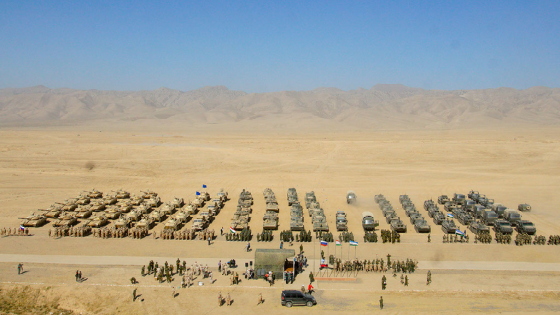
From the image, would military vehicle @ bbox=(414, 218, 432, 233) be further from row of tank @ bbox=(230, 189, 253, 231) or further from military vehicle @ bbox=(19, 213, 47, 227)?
military vehicle @ bbox=(19, 213, 47, 227)

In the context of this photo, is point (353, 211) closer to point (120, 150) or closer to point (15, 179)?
point (15, 179)

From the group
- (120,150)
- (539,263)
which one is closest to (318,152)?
(120,150)

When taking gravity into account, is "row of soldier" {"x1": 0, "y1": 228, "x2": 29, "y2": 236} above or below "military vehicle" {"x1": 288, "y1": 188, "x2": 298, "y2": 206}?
below

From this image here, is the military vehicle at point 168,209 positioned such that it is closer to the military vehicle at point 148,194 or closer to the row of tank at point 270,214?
the military vehicle at point 148,194

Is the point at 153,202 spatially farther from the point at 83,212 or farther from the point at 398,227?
the point at 398,227

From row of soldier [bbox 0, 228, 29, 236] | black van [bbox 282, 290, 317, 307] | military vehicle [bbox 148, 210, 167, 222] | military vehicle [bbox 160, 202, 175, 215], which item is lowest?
black van [bbox 282, 290, 317, 307]

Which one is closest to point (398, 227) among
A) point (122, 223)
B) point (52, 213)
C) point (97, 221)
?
point (122, 223)

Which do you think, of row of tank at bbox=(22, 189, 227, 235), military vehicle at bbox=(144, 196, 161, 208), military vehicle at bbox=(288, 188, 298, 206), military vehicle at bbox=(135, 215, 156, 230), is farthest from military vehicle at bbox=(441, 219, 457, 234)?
military vehicle at bbox=(144, 196, 161, 208)

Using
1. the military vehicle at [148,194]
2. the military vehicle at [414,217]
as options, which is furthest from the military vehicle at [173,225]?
the military vehicle at [414,217]
